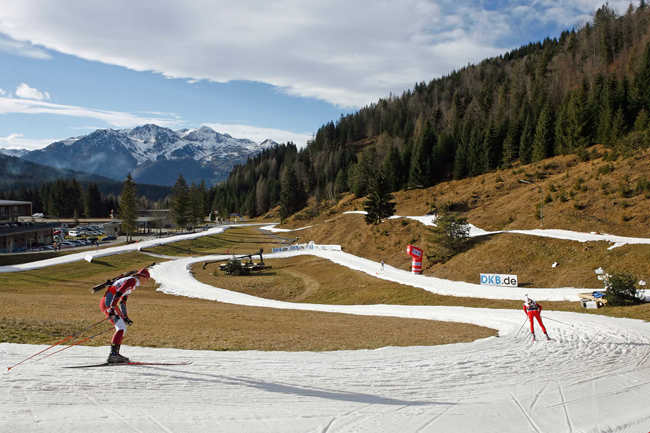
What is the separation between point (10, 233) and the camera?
63781mm

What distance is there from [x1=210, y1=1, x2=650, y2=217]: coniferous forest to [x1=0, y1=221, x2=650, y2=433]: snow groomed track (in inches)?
2379

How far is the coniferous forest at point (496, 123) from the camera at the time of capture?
7931 centimetres

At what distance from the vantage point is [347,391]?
403 inches

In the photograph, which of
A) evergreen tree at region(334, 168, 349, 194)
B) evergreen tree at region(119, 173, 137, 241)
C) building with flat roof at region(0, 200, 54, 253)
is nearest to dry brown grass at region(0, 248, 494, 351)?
building with flat roof at region(0, 200, 54, 253)

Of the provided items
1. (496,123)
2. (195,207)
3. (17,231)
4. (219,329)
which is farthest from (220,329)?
(496,123)

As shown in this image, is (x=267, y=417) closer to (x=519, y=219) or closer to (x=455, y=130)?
(x=519, y=219)

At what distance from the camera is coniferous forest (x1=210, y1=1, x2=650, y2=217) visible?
7931cm

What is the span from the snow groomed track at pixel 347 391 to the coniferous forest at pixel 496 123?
60.4 m

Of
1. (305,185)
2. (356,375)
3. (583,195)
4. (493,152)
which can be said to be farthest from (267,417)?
(305,185)

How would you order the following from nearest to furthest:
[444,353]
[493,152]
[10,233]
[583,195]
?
1. [444,353]
2. [583,195]
3. [10,233]
4. [493,152]

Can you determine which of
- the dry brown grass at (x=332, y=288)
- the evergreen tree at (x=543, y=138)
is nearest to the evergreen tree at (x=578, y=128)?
the evergreen tree at (x=543, y=138)

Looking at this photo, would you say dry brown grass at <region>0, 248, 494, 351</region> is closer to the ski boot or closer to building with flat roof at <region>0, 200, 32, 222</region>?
the ski boot

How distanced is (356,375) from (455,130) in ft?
372

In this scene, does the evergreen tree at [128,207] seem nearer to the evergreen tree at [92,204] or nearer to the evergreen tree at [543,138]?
the evergreen tree at [92,204]
